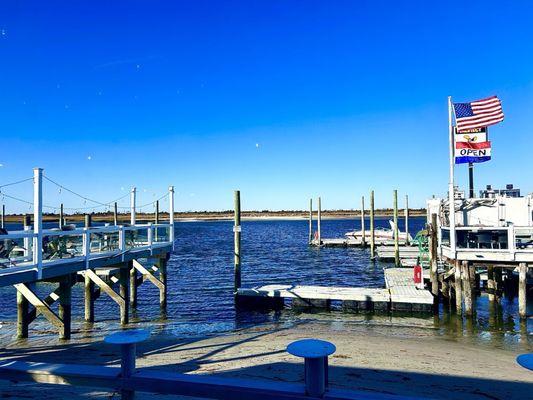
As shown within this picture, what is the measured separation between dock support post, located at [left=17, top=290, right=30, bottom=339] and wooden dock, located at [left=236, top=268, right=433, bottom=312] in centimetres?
866

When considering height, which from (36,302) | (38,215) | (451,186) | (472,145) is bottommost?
(36,302)

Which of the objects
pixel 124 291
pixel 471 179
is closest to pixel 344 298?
pixel 471 179

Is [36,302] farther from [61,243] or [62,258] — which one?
[61,243]

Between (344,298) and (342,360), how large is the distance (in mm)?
8453

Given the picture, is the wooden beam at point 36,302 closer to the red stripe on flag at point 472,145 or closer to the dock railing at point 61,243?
the dock railing at point 61,243

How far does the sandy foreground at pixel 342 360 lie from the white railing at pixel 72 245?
7.76 feet

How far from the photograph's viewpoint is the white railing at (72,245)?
10.2 m

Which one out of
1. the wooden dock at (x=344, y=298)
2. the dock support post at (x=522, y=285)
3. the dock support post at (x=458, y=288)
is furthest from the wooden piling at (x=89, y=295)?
the dock support post at (x=522, y=285)

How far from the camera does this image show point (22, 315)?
12305mm

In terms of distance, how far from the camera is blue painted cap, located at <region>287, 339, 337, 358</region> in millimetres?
2665

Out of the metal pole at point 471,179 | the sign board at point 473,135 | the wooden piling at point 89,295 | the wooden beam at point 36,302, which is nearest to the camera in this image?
the wooden beam at point 36,302

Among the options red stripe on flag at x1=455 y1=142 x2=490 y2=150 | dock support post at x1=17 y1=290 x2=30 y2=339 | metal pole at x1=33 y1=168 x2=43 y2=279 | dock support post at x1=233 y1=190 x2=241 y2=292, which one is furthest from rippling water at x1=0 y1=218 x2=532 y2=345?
red stripe on flag at x1=455 y1=142 x2=490 y2=150

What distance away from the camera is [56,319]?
11633 millimetres

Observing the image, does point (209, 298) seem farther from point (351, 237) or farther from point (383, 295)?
point (351, 237)
